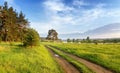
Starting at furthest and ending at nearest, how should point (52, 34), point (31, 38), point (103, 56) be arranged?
point (52, 34), point (31, 38), point (103, 56)

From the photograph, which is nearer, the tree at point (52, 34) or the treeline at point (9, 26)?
the treeline at point (9, 26)

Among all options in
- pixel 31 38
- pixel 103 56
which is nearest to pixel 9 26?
pixel 31 38

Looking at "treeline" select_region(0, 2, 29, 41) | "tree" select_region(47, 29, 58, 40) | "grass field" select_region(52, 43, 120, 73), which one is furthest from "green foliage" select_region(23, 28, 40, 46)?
"tree" select_region(47, 29, 58, 40)

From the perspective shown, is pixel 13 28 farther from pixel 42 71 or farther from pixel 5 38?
pixel 42 71

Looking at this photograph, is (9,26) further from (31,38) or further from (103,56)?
(103,56)

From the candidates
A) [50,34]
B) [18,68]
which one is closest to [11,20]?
[18,68]

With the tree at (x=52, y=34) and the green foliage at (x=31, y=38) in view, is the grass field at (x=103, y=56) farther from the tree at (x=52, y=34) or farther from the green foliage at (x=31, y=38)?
the tree at (x=52, y=34)

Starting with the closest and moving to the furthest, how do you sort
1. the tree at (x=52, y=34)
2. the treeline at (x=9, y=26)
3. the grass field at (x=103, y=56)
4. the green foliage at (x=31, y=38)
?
the grass field at (x=103, y=56) < the green foliage at (x=31, y=38) < the treeline at (x=9, y=26) < the tree at (x=52, y=34)

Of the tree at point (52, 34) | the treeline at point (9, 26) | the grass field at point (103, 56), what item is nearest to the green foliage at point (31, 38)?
the grass field at point (103, 56)

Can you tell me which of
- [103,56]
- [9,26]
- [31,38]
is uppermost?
[9,26]

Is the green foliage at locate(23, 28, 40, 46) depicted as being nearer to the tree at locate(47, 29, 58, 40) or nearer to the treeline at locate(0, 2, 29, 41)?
the treeline at locate(0, 2, 29, 41)

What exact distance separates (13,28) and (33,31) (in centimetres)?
4132

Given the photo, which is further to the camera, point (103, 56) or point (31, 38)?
point (31, 38)

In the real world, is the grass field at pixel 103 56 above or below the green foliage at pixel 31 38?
below
